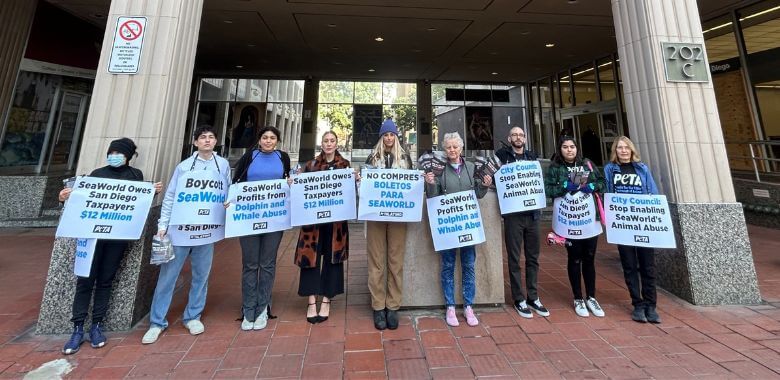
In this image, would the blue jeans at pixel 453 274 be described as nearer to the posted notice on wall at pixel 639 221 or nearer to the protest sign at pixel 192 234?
the posted notice on wall at pixel 639 221

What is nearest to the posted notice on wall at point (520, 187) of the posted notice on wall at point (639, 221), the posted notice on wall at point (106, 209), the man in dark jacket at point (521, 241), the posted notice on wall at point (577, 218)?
the man in dark jacket at point (521, 241)

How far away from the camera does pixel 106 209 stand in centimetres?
292

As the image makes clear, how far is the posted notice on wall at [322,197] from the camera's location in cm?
332

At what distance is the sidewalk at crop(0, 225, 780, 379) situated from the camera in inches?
100

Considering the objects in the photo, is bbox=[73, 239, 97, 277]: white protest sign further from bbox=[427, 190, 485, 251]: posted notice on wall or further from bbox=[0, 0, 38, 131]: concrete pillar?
bbox=[0, 0, 38, 131]: concrete pillar

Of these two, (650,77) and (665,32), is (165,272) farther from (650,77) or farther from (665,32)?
(665,32)

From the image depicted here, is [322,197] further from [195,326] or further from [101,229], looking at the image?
[101,229]

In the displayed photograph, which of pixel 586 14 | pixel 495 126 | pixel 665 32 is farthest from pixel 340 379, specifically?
pixel 495 126

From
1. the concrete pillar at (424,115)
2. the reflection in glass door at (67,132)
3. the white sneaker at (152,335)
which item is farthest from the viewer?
the concrete pillar at (424,115)

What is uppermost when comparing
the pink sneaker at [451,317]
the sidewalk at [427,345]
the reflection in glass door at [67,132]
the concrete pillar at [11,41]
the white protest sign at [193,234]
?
the concrete pillar at [11,41]

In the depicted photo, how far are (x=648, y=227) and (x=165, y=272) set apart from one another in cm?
492

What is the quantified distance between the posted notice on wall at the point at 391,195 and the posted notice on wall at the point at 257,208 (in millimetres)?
823

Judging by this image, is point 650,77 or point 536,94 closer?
point 650,77

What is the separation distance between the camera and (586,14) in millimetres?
8969
